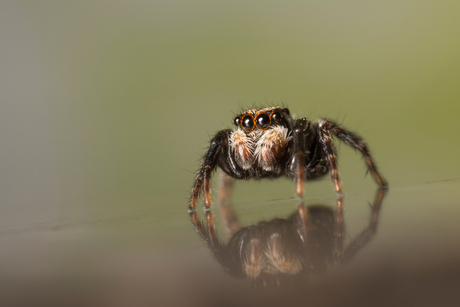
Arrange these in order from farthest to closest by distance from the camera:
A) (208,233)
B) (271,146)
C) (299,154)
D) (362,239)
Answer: (271,146), (299,154), (208,233), (362,239)

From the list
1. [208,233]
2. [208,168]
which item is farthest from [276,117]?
[208,233]

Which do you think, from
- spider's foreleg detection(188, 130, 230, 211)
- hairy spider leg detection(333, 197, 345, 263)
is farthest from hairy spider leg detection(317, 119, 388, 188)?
Answer: hairy spider leg detection(333, 197, 345, 263)

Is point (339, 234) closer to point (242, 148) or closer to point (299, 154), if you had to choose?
point (299, 154)

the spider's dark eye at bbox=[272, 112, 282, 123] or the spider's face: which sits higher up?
the spider's dark eye at bbox=[272, 112, 282, 123]

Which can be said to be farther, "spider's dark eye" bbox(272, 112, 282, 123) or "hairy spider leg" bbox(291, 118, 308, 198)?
"spider's dark eye" bbox(272, 112, 282, 123)

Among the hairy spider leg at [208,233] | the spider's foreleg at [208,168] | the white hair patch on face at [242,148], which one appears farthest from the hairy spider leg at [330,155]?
the hairy spider leg at [208,233]

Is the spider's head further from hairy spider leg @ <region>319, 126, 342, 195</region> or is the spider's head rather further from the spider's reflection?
the spider's reflection
